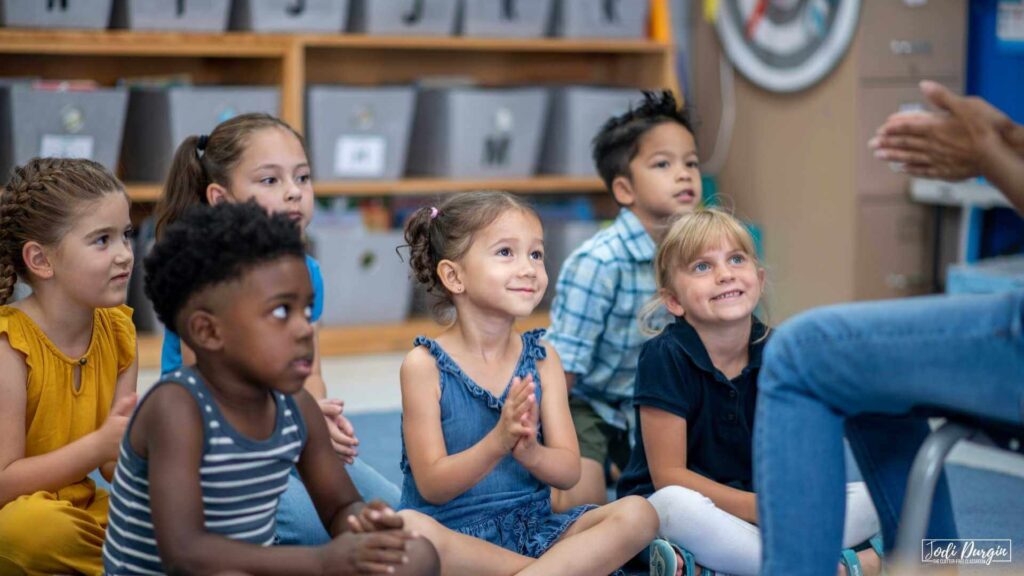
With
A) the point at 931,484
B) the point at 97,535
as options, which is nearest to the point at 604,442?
the point at 97,535

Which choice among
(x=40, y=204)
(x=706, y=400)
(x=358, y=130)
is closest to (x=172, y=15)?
(x=358, y=130)

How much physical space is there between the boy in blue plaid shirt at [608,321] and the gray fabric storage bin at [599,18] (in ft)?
5.03

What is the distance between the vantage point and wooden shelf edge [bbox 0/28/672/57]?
310 cm

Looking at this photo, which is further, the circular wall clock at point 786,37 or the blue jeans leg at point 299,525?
the circular wall clock at point 786,37

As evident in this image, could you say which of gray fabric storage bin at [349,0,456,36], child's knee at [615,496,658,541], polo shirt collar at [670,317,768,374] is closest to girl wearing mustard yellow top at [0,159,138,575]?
child's knee at [615,496,658,541]

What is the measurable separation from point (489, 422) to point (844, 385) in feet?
1.86

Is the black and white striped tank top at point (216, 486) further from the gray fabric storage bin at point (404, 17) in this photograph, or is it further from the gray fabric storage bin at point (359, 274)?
the gray fabric storage bin at point (404, 17)

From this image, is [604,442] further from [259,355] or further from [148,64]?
[148,64]

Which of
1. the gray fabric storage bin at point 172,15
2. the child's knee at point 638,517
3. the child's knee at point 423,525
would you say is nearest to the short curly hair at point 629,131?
the child's knee at point 638,517

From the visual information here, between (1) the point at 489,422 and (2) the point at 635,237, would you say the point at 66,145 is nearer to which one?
(2) the point at 635,237

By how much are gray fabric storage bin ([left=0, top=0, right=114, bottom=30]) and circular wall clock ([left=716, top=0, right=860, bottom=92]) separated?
1.76m

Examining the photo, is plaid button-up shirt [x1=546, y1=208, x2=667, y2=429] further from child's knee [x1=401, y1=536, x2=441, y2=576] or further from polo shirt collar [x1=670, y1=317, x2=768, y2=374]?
child's knee [x1=401, y1=536, x2=441, y2=576]

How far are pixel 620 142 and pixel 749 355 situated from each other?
0.65 meters

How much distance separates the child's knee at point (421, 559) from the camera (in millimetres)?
1272
